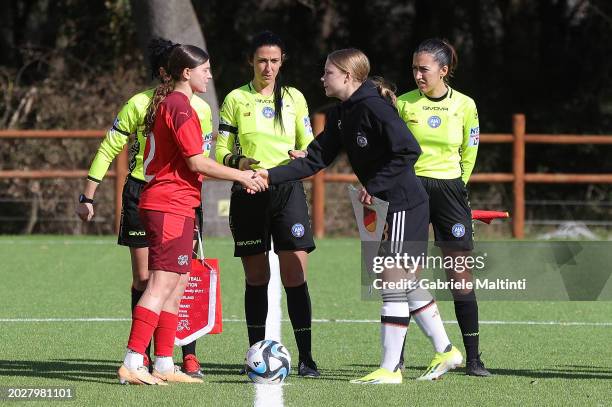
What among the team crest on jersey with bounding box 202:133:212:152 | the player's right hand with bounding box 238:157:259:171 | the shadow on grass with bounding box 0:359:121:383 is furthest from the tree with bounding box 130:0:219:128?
the player's right hand with bounding box 238:157:259:171

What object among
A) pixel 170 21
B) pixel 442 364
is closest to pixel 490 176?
pixel 170 21

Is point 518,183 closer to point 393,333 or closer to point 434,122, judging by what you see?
point 434,122

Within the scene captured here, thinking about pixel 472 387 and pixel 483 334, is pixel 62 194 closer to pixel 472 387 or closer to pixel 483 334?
pixel 483 334

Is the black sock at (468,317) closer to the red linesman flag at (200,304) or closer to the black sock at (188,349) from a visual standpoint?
the red linesman flag at (200,304)

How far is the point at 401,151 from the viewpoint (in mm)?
7047

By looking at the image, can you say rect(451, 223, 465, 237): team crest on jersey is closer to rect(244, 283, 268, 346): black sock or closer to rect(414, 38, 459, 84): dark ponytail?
rect(414, 38, 459, 84): dark ponytail

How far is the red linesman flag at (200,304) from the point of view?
7.68m

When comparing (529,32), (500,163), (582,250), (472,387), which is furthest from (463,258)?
(529,32)

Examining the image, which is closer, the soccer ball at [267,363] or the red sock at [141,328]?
the red sock at [141,328]

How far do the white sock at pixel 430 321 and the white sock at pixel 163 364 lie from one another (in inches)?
53.8

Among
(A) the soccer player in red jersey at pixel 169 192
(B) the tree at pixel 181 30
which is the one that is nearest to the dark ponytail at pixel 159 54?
(A) the soccer player in red jersey at pixel 169 192

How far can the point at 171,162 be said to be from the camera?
704 centimetres

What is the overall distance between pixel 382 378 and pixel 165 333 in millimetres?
1200

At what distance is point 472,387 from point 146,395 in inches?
68.4
